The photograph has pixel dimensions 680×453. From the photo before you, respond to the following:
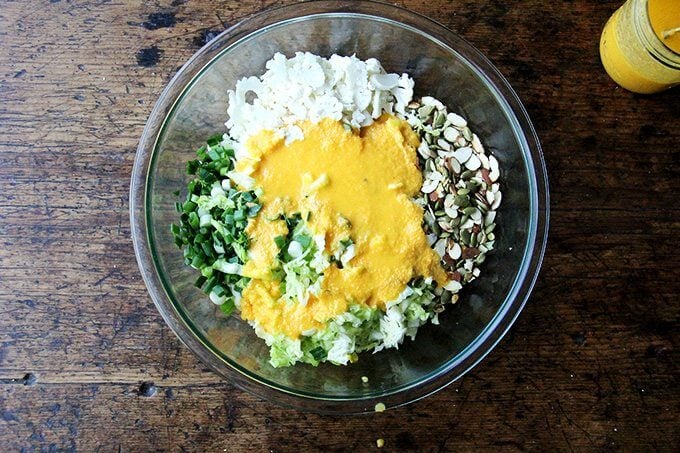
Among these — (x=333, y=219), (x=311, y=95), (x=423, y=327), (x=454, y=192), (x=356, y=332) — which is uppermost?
(x=311, y=95)

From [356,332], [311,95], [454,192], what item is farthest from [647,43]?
[356,332]

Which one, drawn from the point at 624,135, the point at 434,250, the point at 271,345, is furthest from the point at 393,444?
the point at 624,135

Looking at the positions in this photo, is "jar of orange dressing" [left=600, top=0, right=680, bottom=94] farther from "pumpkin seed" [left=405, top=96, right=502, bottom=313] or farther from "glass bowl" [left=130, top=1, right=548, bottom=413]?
"pumpkin seed" [left=405, top=96, right=502, bottom=313]

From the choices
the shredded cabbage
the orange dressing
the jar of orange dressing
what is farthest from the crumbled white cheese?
the jar of orange dressing

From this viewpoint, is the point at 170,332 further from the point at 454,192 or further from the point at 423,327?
the point at 454,192

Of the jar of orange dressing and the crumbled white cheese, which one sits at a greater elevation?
the crumbled white cheese

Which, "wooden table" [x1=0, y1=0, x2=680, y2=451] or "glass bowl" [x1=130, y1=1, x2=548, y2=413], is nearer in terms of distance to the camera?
"glass bowl" [x1=130, y1=1, x2=548, y2=413]

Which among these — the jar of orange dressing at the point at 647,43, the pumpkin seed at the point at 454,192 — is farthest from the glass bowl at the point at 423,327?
the jar of orange dressing at the point at 647,43
